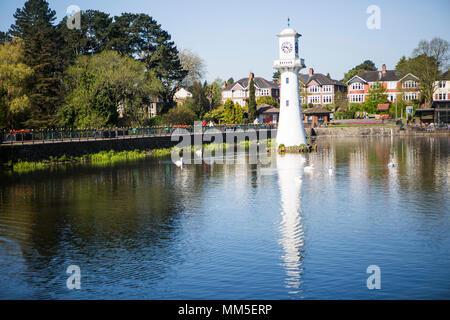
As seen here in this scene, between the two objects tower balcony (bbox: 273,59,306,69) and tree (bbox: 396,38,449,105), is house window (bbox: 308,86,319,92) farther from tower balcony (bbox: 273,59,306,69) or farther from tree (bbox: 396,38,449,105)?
tower balcony (bbox: 273,59,306,69)

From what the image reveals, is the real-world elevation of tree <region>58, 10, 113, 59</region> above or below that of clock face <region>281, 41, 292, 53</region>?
above

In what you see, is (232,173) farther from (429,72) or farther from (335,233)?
(429,72)

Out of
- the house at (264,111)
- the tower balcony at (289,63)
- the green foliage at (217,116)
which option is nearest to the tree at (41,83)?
the tower balcony at (289,63)

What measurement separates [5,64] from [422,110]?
80.5 m

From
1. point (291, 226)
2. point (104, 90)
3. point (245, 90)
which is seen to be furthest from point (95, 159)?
point (245, 90)

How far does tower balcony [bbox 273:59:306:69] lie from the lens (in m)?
57.7

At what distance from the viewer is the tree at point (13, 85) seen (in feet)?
193

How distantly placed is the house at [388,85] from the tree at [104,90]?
60018mm

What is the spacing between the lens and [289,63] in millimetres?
57938

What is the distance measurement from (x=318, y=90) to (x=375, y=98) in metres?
19.7

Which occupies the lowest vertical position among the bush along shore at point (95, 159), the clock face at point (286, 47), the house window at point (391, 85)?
the bush along shore at point (95, 159)

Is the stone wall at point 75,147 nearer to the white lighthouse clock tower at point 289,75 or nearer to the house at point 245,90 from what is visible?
the white lighthouse clock tower at point 289,75

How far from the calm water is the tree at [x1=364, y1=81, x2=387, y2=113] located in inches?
3262

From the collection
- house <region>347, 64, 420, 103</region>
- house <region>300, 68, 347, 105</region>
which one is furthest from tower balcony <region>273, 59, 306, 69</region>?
house <region>300, 68, 347, 105</region>
